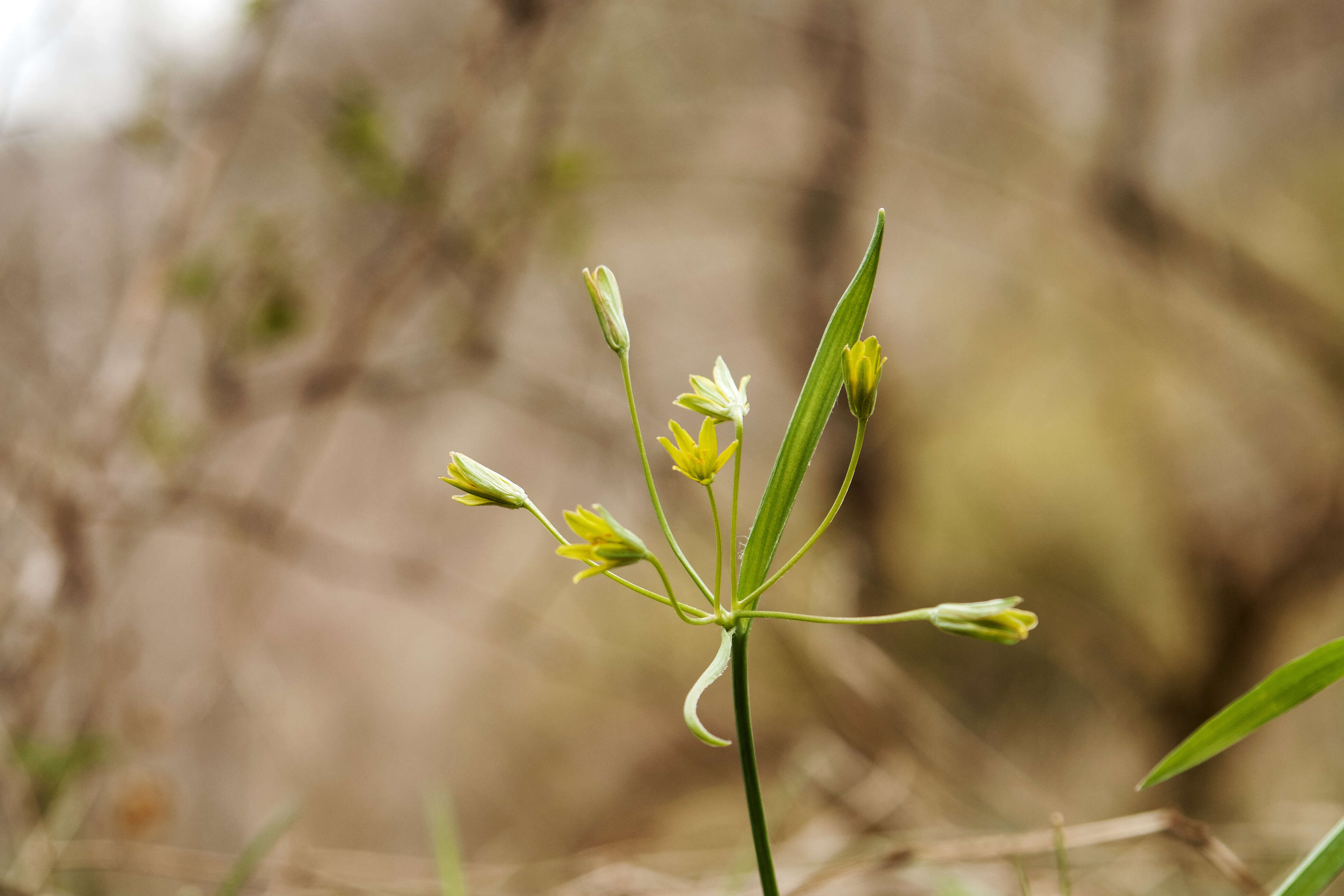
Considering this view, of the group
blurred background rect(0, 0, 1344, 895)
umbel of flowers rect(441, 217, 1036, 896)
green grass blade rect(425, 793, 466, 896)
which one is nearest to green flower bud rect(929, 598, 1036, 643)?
umbel of flowers rect(441, 217, 1036, 896)

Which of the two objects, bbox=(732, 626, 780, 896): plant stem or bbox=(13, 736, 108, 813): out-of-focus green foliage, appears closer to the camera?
bbox=(732, 626, 780, 896): plant stem

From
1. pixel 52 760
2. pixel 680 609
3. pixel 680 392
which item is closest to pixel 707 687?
pixel 680 609

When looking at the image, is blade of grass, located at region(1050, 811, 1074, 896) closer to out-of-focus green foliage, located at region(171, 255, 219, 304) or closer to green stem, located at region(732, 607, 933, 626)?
green stem, located at region(732, 607, 933, 626)

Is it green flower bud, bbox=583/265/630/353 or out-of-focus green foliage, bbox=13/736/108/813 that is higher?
green flower bud, bbox=583/265/630/353

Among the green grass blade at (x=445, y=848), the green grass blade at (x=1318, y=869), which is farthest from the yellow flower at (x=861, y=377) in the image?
the green grass blade at (x=445, y=848)

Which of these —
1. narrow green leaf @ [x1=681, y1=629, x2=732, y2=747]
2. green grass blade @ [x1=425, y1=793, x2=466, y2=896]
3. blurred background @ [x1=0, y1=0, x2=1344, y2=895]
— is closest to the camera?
narrow green leaf @ [x1=681, y1=629, x2=732, y2=747]

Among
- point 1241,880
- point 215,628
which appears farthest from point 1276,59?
point 215,628

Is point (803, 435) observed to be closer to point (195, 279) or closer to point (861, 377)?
point (861, 377)
